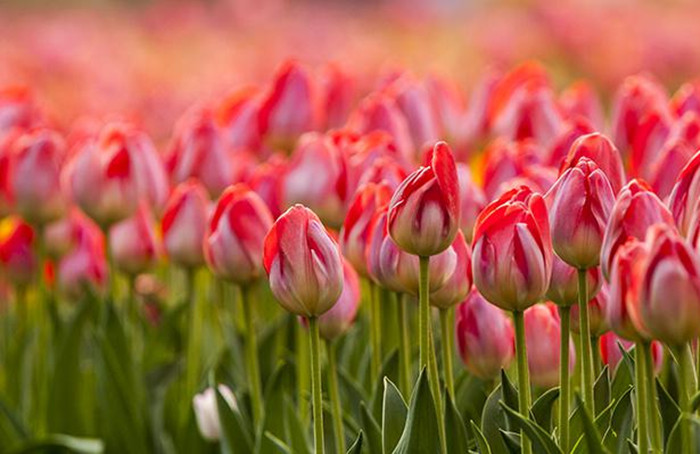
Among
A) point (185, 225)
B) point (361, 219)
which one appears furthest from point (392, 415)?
point (185, 225)

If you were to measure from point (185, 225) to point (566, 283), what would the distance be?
75cm

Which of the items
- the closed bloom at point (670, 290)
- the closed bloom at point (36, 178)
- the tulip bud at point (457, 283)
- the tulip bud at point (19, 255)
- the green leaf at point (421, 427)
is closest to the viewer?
the closed bloom at point (670, 290)

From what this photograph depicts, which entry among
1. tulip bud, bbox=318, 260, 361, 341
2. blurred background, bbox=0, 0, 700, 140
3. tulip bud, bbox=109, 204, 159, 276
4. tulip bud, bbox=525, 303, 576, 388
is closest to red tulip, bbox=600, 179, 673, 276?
tulip bud, bbox=525, 303, 576, 388

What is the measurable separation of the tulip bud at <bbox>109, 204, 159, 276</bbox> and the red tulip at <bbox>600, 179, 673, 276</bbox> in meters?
1.17

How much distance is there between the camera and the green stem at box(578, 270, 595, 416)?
1.20 metres

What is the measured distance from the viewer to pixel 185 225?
1.87 meters

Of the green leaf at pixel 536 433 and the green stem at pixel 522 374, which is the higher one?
the green stem at pixel 522 374

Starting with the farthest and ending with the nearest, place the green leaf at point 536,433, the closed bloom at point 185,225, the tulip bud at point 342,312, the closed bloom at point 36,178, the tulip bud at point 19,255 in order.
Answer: the tulip bud at point 19,255 < the closed bloom at point 36,178 < the closed bloom at point 185,225 < the tulip bud at point 342,312 < the green leaf at point 536,433

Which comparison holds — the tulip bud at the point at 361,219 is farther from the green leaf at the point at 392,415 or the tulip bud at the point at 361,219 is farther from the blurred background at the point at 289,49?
the blurred background at the point at 289,49

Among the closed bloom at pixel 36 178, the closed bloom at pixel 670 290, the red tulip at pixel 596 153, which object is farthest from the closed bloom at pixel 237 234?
the closed bloom at pixel 670 290

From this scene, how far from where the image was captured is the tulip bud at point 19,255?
89.5 inches

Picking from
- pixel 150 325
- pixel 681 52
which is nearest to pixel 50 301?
pixel 150 325

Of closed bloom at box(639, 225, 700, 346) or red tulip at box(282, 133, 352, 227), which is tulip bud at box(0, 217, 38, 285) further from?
closed bloom at box(639, 225, 700, 346)

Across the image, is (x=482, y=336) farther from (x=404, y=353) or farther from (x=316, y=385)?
(x=316, y=385)
